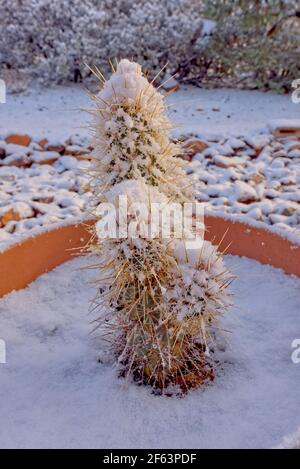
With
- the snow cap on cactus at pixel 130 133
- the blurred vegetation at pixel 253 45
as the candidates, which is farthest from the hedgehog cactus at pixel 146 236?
the blurred vegetation at pixel 253 45

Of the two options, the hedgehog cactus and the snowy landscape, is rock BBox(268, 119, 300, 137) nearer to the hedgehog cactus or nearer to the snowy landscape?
the snowy landscape

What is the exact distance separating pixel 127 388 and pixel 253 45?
4.57 meters

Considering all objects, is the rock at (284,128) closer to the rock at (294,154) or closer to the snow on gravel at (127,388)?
the rock at (294,154)

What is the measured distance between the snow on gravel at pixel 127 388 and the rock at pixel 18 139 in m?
1.97

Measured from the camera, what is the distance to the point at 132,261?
3.92ft

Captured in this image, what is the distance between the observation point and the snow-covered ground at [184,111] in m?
3.94

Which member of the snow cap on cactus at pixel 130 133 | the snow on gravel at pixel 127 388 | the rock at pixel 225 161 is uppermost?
the snow cap on cactus at pixel 130 133

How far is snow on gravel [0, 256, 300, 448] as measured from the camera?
4.02 ft

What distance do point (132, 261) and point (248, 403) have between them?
47cm

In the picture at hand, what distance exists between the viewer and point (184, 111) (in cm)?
455

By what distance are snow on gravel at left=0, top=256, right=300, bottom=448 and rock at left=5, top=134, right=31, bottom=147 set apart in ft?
6.45

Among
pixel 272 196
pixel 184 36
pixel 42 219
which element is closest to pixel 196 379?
pixel 42 219

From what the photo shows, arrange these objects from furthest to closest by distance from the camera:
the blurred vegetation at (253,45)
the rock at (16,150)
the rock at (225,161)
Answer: the blurred vegetation at (253,45) < the rock at (16,150) < the rock at (225,161)

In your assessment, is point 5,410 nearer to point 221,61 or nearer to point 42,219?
point 42,219
